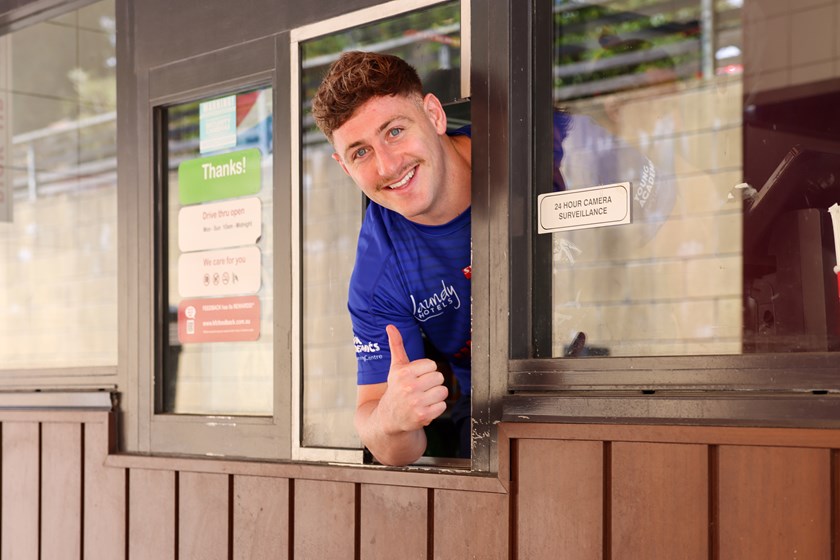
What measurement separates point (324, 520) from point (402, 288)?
591 millimetres

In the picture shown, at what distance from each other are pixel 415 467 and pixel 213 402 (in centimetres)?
85

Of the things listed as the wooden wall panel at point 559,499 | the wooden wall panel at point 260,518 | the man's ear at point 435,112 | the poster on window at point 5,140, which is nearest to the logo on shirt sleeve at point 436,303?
the man's ear at point 435,112

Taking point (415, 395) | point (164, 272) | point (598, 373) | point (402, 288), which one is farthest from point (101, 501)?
point (598, 373)

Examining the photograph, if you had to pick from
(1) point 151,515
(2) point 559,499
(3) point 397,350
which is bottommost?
(1) point 151,515

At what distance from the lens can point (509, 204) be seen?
7.84ft

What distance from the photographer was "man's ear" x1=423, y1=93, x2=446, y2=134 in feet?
8.45

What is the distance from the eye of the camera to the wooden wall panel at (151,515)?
321cm

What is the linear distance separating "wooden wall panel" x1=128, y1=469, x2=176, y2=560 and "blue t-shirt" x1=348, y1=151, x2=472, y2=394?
2.79 feet

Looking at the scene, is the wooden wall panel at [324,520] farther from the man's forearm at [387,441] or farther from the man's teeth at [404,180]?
the man's teeth at [404,180]

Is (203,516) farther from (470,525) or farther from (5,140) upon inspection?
(5,140)

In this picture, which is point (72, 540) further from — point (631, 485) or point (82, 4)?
point (631, 485)

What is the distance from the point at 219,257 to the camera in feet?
10.4

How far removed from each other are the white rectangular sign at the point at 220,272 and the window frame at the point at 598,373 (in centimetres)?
95

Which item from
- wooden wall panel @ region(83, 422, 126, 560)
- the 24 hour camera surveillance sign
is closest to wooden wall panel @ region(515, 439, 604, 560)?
the 24 hour camera surveillance sign
